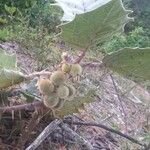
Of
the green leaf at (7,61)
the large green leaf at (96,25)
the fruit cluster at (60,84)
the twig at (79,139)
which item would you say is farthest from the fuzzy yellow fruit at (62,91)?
the twig at (79,139)

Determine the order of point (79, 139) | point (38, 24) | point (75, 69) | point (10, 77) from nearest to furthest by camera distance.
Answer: point (75, 69) < point (10, 77) < point (79, 139) < point (38, 24)

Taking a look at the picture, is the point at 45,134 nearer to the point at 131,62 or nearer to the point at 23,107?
the point at 23,107

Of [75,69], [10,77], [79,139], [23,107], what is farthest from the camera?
[79,139]

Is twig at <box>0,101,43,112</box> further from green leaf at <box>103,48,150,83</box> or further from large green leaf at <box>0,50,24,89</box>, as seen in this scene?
green leaf at <box>103,48,150,83</box>

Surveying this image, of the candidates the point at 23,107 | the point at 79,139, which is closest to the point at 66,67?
the point at 23,107

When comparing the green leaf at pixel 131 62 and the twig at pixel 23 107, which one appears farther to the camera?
the twig at pixel 23 107

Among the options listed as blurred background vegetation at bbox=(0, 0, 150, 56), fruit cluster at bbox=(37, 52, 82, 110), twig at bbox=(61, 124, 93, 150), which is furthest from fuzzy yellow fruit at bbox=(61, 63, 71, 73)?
twig at bbox=(61, 124, 93, 150)

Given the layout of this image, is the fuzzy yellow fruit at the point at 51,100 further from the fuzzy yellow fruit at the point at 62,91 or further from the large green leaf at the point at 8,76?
the large green leaf at the point at 8,76
